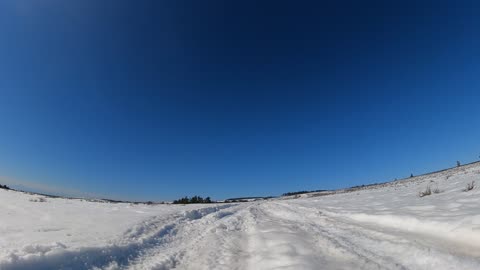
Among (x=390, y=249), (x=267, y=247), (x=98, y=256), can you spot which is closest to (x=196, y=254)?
(x=267, y=247)

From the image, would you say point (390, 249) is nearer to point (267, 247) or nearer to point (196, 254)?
point (267, 247)

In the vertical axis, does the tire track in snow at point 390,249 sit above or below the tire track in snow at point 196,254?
above

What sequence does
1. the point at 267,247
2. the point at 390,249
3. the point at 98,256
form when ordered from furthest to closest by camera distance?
the point at 267,247 < the point at 98,256 < the point at 390,249

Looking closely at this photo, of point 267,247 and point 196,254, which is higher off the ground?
point 267,247

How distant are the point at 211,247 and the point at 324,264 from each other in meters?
2.55

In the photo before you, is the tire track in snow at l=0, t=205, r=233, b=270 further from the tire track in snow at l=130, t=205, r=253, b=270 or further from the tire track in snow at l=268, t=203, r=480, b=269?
the tire track in snow at l=268, t=203, r=480, b=269

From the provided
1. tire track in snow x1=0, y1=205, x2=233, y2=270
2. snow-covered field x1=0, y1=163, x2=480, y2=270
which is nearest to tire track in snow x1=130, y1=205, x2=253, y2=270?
snow-covered field x1=0, y1=163, x2=480, y2=270

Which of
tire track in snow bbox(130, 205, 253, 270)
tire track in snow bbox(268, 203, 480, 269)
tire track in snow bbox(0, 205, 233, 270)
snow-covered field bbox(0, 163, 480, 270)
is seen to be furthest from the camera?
tire track in snow bbox(130, 205, 253, 270)

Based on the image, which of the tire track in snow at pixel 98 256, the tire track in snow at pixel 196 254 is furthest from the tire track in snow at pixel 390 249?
the tire track in snow at pixel 98 256

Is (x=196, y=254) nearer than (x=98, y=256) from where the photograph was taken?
No

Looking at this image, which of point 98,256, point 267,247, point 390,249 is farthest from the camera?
point 267,247

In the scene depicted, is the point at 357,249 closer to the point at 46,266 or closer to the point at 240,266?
the point at 240,266

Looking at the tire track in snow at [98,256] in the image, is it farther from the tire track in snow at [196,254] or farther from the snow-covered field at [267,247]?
the tire track in snow at [196,254]

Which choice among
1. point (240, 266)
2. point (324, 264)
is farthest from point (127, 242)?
point (324, 264)
